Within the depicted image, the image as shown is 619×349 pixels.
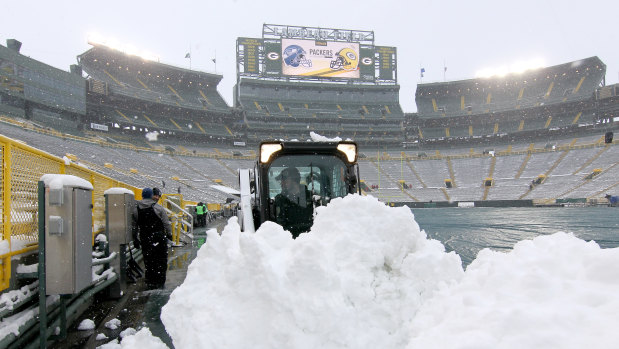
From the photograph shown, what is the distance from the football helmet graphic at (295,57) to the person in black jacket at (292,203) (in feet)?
156

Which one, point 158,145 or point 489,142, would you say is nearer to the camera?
point 158,145

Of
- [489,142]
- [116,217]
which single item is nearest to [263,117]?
[489,142]

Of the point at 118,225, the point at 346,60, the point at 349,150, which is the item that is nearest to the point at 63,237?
the point at 118,225

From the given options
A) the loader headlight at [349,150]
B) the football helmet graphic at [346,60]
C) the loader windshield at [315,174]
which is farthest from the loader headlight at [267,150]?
the football helmet graphic at [346,60]

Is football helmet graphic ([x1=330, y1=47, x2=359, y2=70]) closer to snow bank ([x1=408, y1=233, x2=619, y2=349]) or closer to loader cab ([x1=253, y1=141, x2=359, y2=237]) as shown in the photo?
loader cab ([x1=253, y1=141, x2=359, y2=237])

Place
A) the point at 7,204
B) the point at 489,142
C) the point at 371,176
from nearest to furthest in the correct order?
the point at 7,204
the point at 371,176
the point at 489,142

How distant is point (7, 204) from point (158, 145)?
42847mm

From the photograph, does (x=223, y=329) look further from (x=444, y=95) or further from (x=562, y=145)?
(x=444, y=95)

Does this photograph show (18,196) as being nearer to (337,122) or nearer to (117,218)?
(117,218)

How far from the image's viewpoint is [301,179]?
4258 mm

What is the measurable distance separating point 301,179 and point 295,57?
47.6m

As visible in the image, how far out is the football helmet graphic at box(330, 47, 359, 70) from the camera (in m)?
49.8

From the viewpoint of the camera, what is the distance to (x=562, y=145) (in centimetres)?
4294

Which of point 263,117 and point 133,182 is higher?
point 263,117
